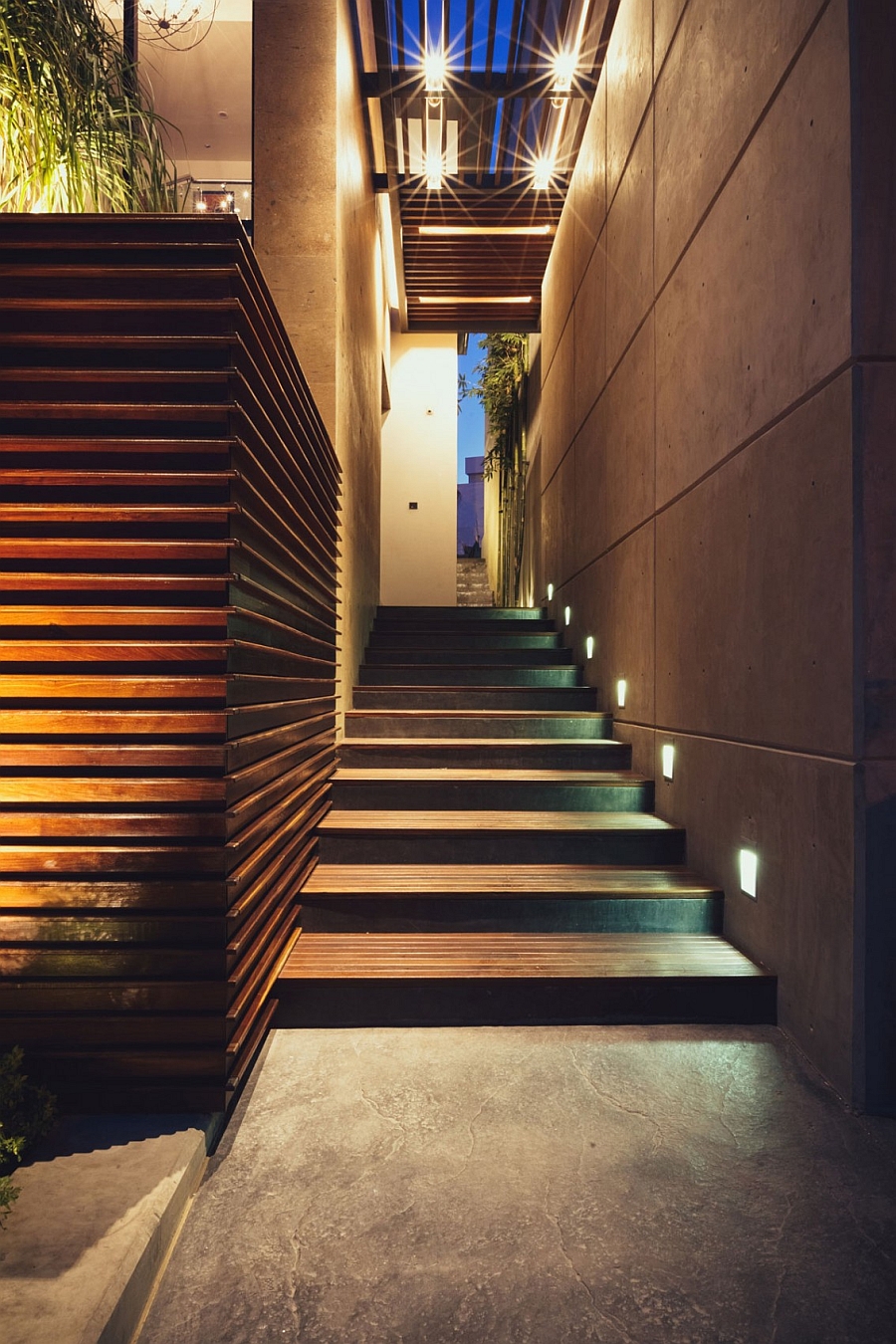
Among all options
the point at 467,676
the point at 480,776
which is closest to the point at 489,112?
the point at 467,676

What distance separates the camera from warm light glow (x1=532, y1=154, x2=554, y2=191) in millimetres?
5422

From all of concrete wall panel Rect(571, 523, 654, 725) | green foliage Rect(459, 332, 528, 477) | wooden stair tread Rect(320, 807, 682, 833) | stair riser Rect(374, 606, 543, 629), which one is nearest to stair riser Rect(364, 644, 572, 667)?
concrete wall panel Rect(571, 523, 654, 725)

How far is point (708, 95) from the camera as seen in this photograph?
8.57 feet

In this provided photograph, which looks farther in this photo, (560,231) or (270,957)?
(560,231)

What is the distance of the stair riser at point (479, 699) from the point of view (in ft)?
14.5

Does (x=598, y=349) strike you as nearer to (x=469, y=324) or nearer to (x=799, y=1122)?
(x=799, y=1122)

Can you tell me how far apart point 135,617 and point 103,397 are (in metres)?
0.53

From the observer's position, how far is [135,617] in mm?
1654

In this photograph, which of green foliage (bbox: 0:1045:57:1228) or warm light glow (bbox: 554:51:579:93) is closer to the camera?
green foliage (bbox: 0:1045:57:1228)

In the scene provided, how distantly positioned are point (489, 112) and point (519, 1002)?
5.65 meters

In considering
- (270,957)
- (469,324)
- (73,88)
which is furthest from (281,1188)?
(469,324)

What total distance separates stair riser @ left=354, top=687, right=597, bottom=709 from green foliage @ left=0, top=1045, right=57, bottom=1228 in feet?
9.93

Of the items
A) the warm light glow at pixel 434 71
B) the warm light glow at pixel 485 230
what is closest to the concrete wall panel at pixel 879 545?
the warm light glow at pixel 434 71

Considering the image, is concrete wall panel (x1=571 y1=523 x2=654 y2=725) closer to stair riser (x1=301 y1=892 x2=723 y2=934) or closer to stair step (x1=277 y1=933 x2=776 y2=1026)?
stair riser (x1=301 y1=892 x2=723 y2=934)
